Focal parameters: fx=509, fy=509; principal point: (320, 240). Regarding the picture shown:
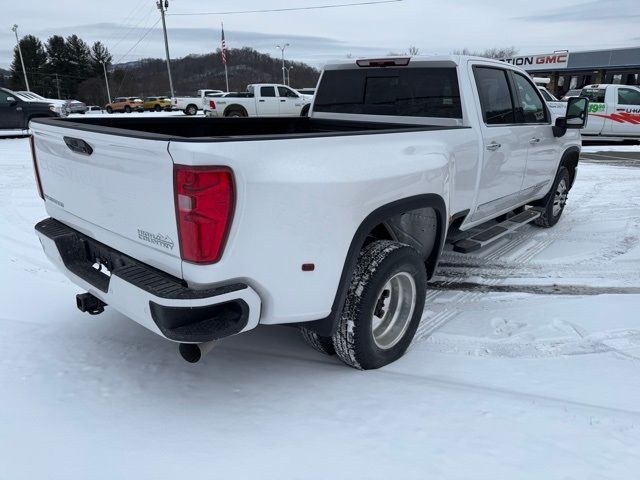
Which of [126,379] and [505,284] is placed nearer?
[126,379]

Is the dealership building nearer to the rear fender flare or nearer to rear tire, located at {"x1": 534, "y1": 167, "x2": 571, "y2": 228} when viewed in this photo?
rear tire, located at {"x1": 534, "y1": 167, "x2": 571, "y2": 228}

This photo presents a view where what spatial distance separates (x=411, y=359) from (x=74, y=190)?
7.44 ft

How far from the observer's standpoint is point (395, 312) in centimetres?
325

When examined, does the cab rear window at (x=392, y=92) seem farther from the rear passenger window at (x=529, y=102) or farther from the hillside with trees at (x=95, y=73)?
the hillside with trees at (x=95, y=73)

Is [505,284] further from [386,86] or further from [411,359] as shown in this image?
[386,86]

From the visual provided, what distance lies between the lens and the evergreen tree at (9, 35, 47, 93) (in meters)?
86.4

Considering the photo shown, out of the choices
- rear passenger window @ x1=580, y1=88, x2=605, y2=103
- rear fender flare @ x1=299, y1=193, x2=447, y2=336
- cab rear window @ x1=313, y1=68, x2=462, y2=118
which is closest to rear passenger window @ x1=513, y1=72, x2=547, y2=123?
cab rear window @ x1=313, y1=68, x2=462, y2=118

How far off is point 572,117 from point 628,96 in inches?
476

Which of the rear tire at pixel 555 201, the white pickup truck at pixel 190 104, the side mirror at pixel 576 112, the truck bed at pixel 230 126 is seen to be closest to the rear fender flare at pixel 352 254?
the truck bed at pixel 230 126

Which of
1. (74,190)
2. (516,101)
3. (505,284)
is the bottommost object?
(505,284)

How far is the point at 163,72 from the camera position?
11769cm

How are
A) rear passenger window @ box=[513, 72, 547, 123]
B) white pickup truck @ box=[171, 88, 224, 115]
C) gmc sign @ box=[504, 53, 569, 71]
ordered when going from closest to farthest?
rear passenger window @ box=[513, 72, 547, 123]
gmc sign @ box=[504, 53, 569, 71]
white pickup truck @ box=[171, 88, 224, 115]

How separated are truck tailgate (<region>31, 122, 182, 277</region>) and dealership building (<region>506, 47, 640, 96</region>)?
34518 mm

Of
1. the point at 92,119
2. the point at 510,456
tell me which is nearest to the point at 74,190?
the point at 92,119
